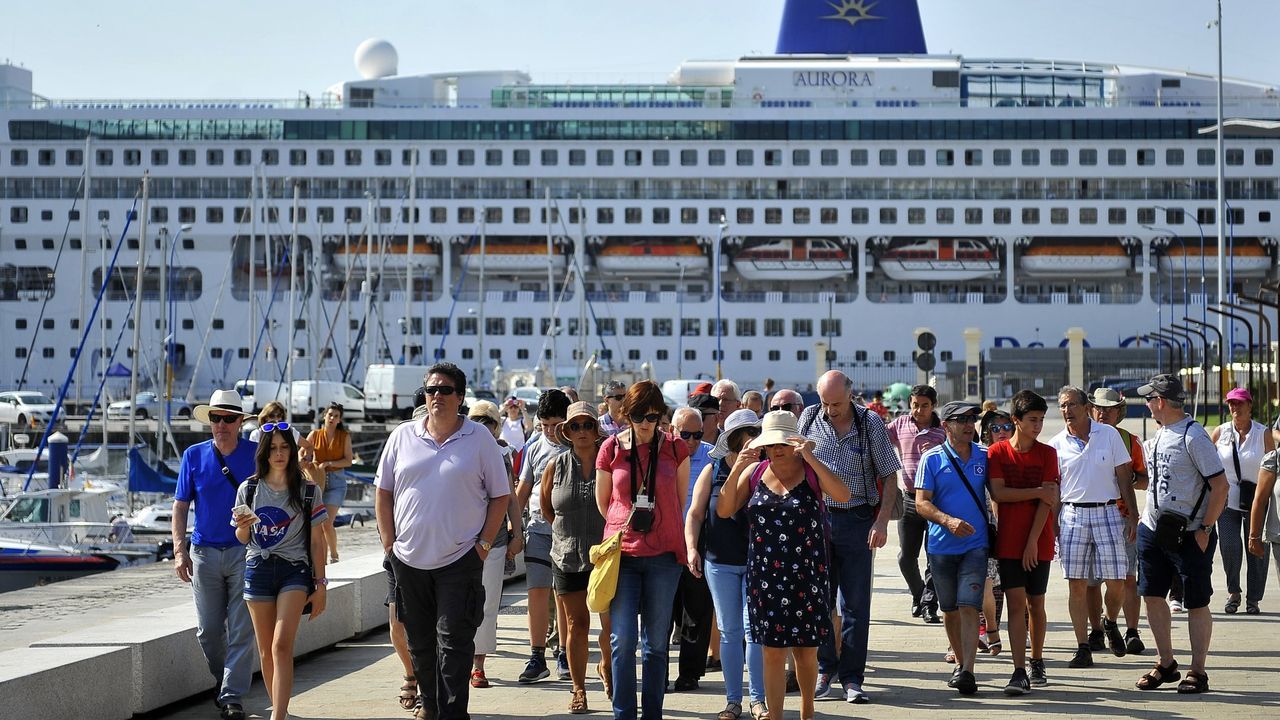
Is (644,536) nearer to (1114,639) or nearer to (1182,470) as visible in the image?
(1182,470)

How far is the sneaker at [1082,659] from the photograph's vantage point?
842cm

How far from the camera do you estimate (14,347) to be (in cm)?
6053

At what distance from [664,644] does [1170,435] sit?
9.91ft

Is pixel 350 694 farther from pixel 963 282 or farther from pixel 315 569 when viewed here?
pixel 963 282

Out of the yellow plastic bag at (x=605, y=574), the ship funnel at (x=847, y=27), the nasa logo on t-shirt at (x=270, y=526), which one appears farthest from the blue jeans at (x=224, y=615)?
the ship funnel at (x=847, y=27)

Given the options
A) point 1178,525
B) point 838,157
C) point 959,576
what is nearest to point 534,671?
point 959,576

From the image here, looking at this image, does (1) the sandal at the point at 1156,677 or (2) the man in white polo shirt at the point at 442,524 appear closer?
(2) the man in white polo shirt at the point at 442,524

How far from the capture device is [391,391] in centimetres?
4241

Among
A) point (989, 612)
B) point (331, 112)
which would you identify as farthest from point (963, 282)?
point (989, 612)

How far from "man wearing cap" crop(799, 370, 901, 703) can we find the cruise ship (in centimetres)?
4984

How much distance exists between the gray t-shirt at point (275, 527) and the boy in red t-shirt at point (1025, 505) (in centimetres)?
327

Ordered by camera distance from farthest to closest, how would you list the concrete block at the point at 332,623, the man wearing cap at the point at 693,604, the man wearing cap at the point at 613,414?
1. the man wearing cap at the point at 613,414
2. the concrete block at the point at 332,623
3. the man wearing cap at the point at 693,604

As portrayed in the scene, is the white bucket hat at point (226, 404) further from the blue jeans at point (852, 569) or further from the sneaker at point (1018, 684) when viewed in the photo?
the sneaker at point (1018, 684)

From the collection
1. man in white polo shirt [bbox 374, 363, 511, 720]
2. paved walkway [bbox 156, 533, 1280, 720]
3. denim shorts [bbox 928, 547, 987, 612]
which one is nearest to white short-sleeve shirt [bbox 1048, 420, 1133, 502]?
paved walkway [bbox 156, 533, 1280, 720]
